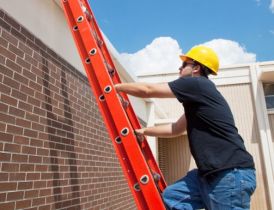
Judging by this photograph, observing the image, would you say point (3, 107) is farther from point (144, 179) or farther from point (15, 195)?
point (144, 179)

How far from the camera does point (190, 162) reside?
13.3 meters

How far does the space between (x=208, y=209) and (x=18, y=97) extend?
2.01 m

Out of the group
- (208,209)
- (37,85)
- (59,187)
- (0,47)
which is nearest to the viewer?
(208,209)

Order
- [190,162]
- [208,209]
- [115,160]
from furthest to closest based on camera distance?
1. [190,162]
2. [115,160]
3. [208,209]

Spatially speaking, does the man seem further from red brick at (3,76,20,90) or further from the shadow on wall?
the shadow on wall

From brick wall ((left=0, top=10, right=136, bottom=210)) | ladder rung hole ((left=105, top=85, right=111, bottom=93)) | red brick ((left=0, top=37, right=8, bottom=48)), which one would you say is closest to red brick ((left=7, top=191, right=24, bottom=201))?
brick wall ((left=0, top=10, right=136, bottom=210))

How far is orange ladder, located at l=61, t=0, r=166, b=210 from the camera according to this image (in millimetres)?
2404

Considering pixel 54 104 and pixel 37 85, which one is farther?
pixel 54 104

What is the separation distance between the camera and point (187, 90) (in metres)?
2.37

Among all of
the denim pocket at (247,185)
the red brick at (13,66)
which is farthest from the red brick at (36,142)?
the denim pocket at (247,185)

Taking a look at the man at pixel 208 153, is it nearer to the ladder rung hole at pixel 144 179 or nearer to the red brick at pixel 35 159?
the ladder rung hole at pixel 144 179

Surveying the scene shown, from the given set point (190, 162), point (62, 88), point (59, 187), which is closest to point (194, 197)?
point (59, 187)

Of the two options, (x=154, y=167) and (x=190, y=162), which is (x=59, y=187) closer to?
(x=154, y=167)

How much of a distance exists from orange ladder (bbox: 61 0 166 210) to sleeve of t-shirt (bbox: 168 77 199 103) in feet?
1.70
